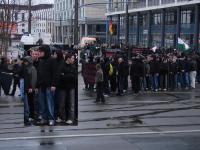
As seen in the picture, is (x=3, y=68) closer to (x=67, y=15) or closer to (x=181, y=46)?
(x=181, y=46)

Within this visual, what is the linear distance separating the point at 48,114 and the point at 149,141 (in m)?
2.87

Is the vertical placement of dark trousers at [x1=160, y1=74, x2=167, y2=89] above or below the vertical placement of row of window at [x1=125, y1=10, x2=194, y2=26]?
below

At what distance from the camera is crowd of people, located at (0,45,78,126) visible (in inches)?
499

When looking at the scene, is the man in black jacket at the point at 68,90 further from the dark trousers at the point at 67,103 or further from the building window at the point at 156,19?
the building window at the point at 156,19

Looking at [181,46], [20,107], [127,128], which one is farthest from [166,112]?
[181,46]

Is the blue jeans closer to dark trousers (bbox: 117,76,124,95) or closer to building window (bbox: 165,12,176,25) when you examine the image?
dark trousers (bbox: 117,76,124,95)

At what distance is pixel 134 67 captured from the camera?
23719 mm

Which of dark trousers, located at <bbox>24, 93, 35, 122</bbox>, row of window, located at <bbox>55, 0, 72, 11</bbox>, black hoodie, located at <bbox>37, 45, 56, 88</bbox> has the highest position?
row of window, located at <bbox>55, 0, 72, 11</bbox>

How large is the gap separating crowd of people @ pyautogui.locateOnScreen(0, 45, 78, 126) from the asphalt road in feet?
1.05

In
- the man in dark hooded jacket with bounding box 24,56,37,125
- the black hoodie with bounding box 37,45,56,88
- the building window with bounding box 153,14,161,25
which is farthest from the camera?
the building window with bounding box 153,14,161,25

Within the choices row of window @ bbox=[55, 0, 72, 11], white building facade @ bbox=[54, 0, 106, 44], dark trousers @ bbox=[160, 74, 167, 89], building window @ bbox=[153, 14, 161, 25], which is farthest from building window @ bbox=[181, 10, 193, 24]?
row of window @ bbox=[55, 0, 72, 11]

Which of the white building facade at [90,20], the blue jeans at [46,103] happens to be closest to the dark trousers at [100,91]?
the blue jeans at [46,103]

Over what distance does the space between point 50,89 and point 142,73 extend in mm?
11691

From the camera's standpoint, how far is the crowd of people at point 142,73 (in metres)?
23.3
